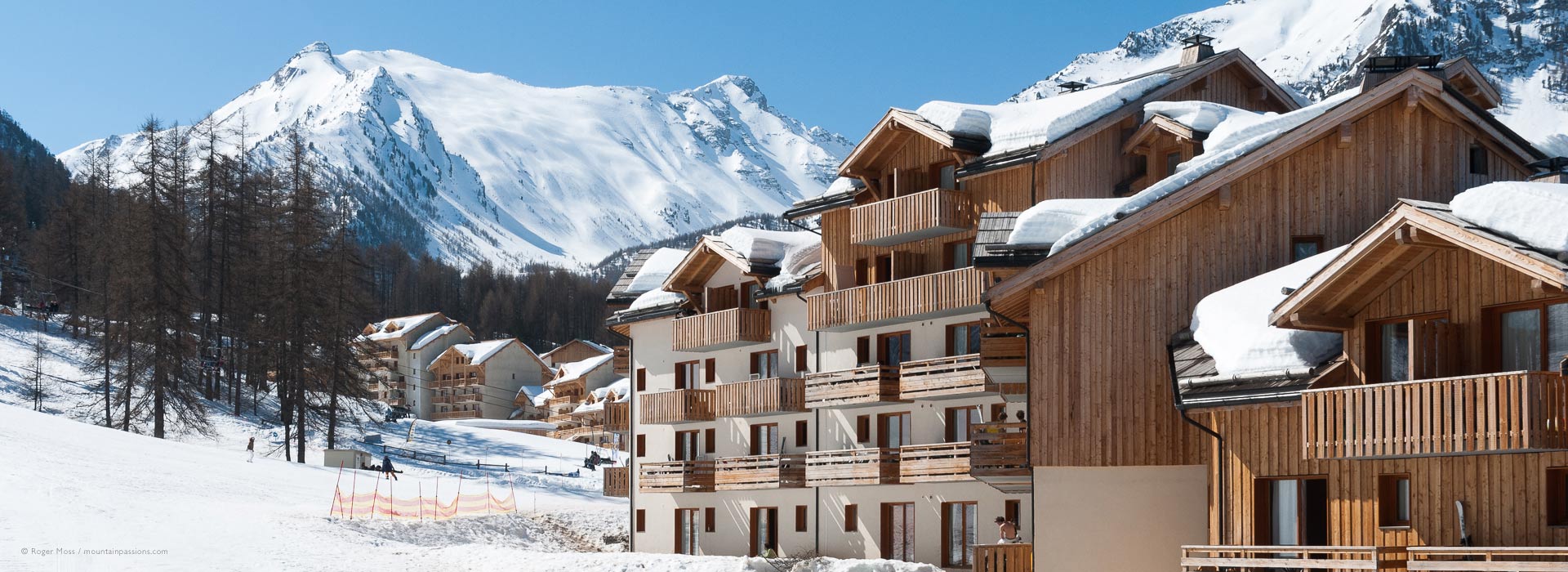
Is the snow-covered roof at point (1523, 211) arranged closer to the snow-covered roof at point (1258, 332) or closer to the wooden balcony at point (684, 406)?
the snow-covered roof at point (1258, 332)

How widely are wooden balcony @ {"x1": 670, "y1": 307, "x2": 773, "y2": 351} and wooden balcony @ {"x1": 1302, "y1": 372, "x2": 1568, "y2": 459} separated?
27.8 m

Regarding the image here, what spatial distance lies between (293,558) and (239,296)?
180ft

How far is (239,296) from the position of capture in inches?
3716

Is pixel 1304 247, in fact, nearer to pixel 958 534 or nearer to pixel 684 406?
pixel 958 534

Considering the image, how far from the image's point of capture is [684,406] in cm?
5381

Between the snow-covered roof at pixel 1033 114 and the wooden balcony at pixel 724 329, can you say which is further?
the wooden balcony at pixel 724 329

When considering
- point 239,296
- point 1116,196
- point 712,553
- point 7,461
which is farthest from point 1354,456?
point 239,296

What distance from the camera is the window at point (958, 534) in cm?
4269

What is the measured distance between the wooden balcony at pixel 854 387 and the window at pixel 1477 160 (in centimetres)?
1757

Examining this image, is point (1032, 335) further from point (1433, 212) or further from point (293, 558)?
point (293, 558)

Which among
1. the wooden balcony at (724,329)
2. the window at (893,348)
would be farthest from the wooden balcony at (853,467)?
the wooden balcony at (724,329)

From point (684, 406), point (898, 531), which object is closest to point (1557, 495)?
point (898, 531)

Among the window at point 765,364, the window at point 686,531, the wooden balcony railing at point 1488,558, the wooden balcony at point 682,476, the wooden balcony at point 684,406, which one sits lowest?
the window at point 686,531

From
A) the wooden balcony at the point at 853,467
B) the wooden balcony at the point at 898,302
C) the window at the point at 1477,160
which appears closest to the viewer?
the window at the point at 1477,160
